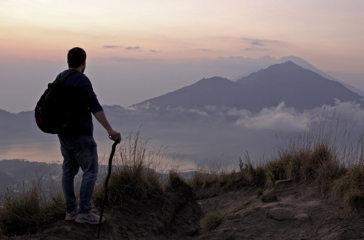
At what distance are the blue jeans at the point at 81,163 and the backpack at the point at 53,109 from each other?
285 mm

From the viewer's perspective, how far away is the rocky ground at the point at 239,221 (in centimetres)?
466

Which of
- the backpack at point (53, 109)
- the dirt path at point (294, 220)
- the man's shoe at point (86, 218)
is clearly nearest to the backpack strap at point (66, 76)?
the backpack at point (53, 109)

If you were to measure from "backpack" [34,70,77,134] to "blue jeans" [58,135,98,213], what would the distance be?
0.29 m

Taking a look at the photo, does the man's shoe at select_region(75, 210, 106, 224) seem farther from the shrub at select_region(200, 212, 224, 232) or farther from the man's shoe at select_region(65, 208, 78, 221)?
the shrub at select_region(200, 212, 224, 232)

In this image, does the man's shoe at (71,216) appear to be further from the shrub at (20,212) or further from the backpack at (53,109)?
the backpack at (53,109)

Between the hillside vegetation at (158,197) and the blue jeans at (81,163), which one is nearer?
the blue jeans at (81,163)

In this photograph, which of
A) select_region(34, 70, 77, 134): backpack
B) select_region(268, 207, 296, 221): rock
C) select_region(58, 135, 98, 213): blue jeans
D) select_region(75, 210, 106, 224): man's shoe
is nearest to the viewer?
select_region(34, 70, 77, 134): backpack

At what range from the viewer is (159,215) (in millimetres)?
5809

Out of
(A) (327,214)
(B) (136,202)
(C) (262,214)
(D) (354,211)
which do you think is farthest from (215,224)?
(D) (354,211)

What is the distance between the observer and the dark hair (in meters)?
4.17

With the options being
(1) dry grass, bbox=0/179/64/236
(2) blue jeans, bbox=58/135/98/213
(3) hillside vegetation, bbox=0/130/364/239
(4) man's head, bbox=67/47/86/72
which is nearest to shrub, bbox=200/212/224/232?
(3) hillside vegetation, bbox=0/130/364/239

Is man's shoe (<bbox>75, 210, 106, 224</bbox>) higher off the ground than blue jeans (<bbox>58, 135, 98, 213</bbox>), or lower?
lower

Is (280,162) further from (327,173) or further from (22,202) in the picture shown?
(22,202)

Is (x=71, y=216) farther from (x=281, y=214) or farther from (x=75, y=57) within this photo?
(x=281, y=214)
